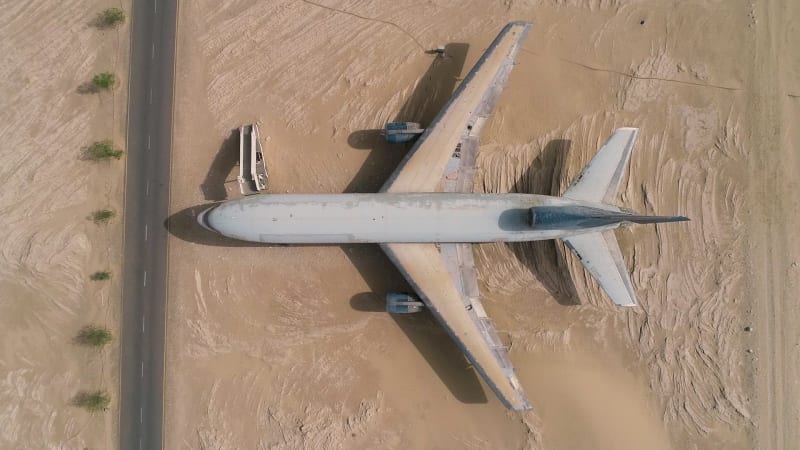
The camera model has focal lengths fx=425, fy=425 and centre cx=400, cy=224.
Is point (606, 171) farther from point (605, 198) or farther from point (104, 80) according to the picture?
point (104, 80)

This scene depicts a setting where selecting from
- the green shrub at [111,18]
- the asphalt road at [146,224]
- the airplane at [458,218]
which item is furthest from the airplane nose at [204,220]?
the green shrub at [111,18]

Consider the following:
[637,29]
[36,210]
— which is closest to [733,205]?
[637,29]

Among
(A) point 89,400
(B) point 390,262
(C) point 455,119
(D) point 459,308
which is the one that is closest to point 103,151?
(A) point 89,400

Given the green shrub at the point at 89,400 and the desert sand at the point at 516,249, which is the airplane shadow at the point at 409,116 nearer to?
the desert sand at the point at 516,249

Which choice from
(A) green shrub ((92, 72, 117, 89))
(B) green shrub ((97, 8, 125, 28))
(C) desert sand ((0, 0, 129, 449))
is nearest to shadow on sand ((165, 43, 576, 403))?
(C) desert sand ((0, 0, 129, 449))

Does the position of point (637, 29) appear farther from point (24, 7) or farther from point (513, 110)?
point (24, 7)
